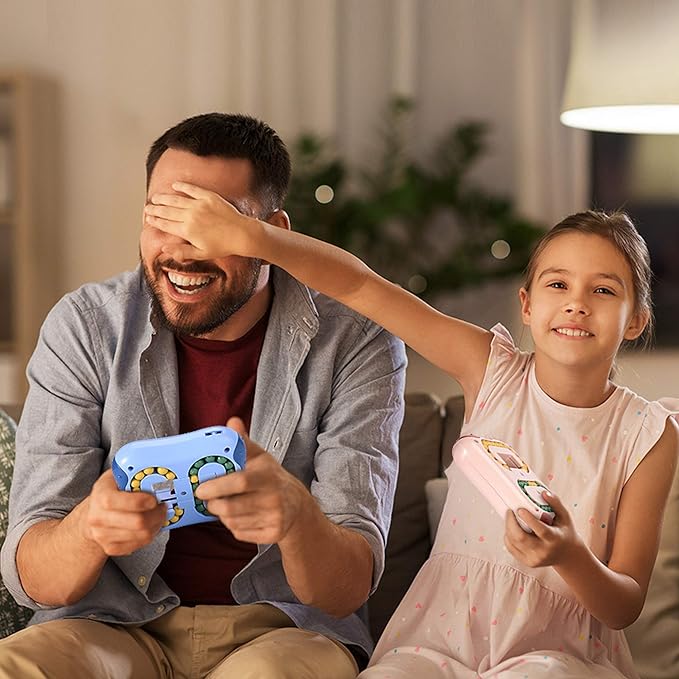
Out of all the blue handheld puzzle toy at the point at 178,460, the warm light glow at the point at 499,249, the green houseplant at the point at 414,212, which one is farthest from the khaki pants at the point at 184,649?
the warm light glow at the point at 499,249

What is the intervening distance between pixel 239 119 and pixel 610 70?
1.33 meters

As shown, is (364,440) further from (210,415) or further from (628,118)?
(628,118)

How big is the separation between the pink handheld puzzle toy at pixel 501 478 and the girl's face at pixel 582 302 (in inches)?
8.5

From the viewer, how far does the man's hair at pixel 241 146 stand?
1.57 m

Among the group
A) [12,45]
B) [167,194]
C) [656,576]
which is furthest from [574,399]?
[12,45]

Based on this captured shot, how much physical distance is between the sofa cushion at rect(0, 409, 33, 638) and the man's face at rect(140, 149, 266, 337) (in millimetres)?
364

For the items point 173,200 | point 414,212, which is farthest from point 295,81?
point 173,200

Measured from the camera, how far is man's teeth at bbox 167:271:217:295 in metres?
1.54

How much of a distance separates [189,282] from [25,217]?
256 centimetres

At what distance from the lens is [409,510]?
6.25 feet

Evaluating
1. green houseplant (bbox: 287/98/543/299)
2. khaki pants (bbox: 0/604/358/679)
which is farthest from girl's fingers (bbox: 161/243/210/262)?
green houseplant (bbox: 287/98/543/299)

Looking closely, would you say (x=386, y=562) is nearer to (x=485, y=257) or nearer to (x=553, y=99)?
(x=485, y=257)

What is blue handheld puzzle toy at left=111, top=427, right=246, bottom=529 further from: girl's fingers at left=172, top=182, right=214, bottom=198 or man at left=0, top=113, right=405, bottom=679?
girl's fingers at left=172, top=182, right=214, bottom=198

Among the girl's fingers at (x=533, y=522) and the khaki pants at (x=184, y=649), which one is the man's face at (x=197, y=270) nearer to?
the khaki pants at (x=184, y=649)
